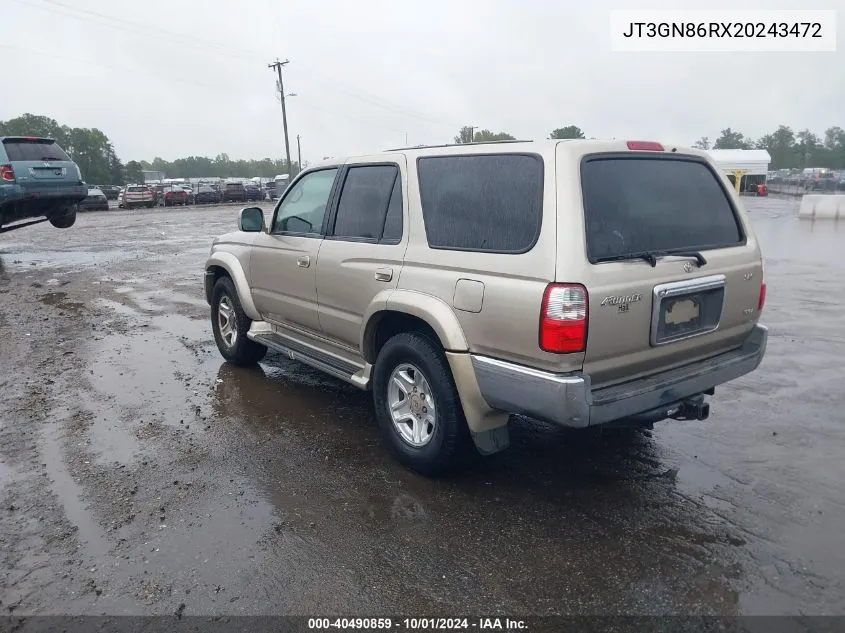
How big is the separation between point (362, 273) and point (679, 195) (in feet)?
6.45

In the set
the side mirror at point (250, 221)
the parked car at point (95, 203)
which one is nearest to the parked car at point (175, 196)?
the parked car at point (95, 203)

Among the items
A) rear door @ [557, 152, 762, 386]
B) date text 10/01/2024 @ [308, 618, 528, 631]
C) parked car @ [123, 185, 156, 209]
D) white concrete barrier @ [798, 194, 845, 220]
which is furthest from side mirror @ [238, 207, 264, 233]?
parked car @ [123, 185, 156, 209]

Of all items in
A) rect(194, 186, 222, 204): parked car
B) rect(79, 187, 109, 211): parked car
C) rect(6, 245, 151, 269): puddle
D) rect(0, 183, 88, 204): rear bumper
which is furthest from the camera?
rect(194, 186, 222, 204): parked car

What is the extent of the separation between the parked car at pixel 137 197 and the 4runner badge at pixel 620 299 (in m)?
40.4

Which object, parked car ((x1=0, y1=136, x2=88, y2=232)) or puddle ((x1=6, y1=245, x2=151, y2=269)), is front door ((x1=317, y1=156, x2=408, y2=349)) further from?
parked car ((x1=0, y1=136, x2=88, y2=232))

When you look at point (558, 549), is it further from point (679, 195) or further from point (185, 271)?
point (185, 271)

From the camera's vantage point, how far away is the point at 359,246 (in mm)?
4320

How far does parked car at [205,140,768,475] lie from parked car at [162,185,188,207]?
39.4 m

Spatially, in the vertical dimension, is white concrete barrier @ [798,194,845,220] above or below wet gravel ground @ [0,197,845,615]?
below

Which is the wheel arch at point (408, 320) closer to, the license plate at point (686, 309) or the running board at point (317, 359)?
the running board at point (317, 359)

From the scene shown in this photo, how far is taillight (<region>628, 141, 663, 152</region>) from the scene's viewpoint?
3.58 meters

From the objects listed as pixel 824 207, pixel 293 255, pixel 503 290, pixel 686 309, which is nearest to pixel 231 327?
pixel 293 255

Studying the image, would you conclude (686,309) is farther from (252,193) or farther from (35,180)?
(252,193)

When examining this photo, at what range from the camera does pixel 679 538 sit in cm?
325
